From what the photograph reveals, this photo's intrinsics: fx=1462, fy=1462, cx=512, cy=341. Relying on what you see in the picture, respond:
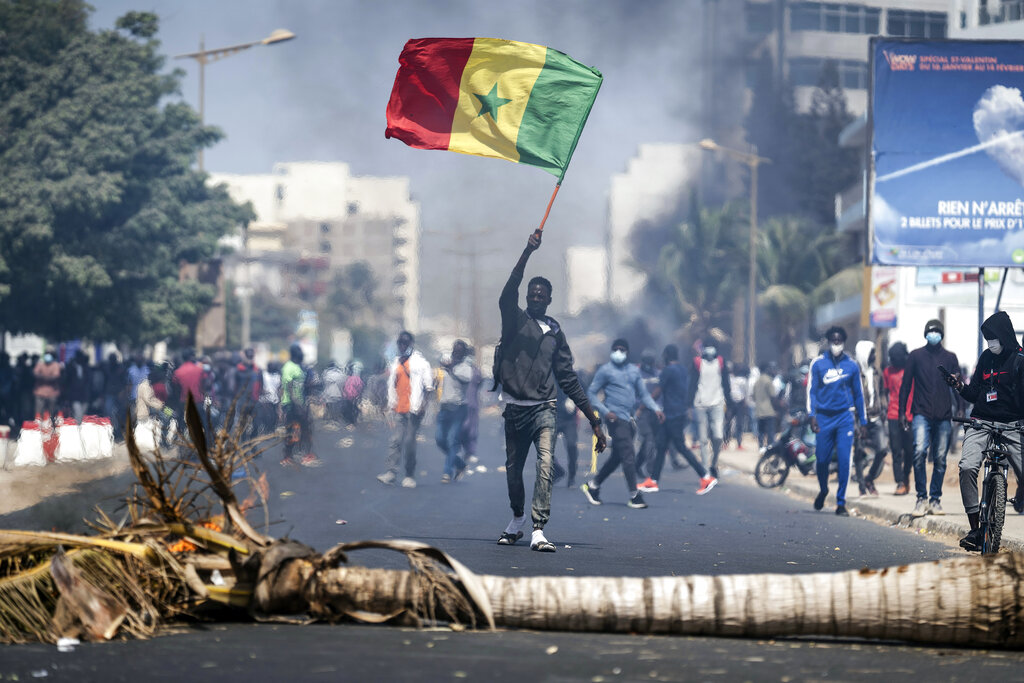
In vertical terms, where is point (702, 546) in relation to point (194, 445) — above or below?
below

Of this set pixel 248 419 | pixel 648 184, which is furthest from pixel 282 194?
pixel 248 419

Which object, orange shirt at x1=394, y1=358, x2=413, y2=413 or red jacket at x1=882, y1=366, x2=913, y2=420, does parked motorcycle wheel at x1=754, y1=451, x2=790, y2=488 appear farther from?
orange shirt at x1=394, y1=358, x2=413, y2=413

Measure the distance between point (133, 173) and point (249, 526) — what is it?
27.3 metres

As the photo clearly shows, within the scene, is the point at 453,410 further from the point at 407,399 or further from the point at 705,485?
the point at 705,485

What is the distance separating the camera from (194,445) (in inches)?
249

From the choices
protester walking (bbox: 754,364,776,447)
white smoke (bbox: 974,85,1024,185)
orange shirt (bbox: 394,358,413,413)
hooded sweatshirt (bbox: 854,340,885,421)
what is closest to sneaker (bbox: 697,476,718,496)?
hooded sweatshirt (bbox: 854,340,885,421)

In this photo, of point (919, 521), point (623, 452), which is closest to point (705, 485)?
point (623, 452)

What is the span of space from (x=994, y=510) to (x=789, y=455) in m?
9.10

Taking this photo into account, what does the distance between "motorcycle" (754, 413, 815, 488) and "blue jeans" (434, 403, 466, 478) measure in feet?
12.3

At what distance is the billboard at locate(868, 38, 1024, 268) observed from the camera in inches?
641

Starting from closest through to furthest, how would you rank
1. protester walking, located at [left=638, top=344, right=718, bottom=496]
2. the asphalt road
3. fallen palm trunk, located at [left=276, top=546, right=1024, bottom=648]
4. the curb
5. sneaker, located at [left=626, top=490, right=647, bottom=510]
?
the asphalt road
fallen palm trunk, located at [left=276, top=546, right=1024, bottom=648]
the curb
sneaker, located at [left=626, top=490, right=647, bottom=510]
protester walking, located at [left=638, top=344, right=718, bottom=496]

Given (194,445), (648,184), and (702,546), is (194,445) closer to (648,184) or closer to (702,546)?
(702,546)

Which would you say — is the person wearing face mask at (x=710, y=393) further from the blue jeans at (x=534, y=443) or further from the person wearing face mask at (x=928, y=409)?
the blue jeans at (x=534, y=443)

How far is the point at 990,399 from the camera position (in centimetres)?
968
